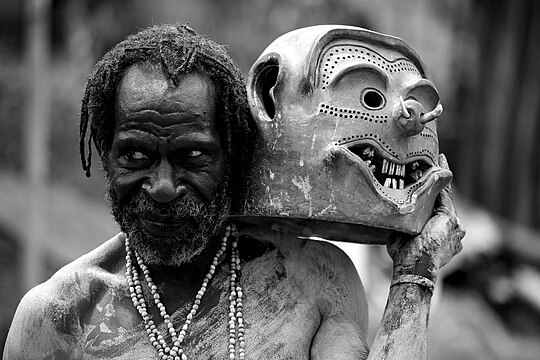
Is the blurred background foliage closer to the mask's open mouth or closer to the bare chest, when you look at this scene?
the bare chest

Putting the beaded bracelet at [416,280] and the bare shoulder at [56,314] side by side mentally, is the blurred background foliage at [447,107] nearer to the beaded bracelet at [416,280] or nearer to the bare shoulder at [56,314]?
the bare shoulder at [56,314]

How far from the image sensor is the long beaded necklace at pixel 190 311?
11.8ft

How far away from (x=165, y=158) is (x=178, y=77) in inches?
9.8

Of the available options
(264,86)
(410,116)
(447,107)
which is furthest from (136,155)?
(447,107)

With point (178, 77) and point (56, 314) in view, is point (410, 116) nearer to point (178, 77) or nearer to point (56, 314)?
point (178, 77)

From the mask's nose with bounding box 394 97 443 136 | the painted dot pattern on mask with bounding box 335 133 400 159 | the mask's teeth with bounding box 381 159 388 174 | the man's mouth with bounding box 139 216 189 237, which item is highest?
the mask's nose with bounding box 394 97 443 136

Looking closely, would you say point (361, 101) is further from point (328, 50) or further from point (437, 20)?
point (437, 20)

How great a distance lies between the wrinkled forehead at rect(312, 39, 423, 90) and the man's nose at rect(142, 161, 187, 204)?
20.7 inches

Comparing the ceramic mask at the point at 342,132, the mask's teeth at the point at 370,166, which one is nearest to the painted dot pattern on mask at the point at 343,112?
the ceramic mask at the point at 342,132

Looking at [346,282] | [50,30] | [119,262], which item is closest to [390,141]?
[346,282]

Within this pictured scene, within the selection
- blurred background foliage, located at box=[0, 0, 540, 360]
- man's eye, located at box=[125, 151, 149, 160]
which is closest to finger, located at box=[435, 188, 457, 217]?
man's eye, located at box=[125, 151, 149, 160]

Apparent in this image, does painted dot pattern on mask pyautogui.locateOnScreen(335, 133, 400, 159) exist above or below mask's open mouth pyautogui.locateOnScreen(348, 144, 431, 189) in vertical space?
above

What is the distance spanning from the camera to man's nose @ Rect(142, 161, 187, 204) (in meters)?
3.42

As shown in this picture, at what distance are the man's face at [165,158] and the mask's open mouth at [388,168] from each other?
0.44m
